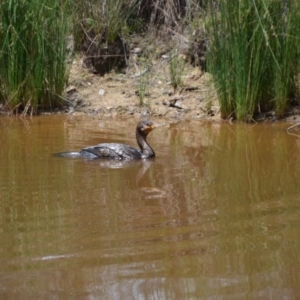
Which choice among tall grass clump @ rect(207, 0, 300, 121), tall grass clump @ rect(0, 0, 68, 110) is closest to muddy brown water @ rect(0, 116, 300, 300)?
tall grass clump @ rect(207, 0, 300, 121)

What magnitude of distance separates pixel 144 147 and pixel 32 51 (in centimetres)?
277

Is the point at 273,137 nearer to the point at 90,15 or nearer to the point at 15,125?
the point at 15,125

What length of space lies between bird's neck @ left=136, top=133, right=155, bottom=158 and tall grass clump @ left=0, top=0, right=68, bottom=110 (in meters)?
2.42

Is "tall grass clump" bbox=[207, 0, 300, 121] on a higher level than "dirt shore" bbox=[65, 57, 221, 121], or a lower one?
higher

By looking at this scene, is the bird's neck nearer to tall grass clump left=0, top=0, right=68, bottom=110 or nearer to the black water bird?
the black water bird

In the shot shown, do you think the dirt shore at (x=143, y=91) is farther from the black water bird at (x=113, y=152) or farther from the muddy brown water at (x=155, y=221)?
the black water bird at (x=113, y=152)

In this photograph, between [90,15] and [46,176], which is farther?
[90,15]

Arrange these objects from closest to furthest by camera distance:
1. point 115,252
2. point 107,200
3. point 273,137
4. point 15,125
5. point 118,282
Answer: point 118,282
point 115,252
point 107,200
point 273,137
point 15,125

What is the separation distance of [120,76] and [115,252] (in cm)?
731

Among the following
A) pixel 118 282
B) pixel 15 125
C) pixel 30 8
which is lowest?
pixel 15 125

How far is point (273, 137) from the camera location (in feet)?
30.2

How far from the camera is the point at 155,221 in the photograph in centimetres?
571

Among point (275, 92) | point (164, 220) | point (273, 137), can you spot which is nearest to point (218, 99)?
point (275, 92)

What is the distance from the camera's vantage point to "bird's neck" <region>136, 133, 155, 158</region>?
8.25m
